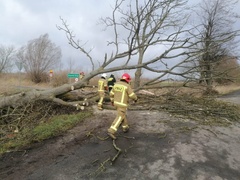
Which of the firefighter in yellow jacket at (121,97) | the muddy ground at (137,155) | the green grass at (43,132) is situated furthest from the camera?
the firefighter in yellow jacket at (121,97)

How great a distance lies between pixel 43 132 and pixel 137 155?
7.73ft

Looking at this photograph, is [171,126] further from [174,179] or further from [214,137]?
[174,179]

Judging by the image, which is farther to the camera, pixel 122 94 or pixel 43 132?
pixel 43 132

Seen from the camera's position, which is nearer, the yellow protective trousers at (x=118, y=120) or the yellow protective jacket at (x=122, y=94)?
the yellow protective trousers at (x=118, y=120)

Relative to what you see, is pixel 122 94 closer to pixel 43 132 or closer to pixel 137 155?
pixel 137 155

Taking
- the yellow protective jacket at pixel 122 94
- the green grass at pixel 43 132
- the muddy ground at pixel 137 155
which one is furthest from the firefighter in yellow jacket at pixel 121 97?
the green grass at pixel 43 132

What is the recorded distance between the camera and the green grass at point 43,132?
16.7 feet

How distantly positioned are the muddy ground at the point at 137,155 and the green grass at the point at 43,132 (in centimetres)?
21

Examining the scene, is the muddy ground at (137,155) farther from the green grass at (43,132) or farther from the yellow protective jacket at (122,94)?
the yellow protective jacket at (122,94)

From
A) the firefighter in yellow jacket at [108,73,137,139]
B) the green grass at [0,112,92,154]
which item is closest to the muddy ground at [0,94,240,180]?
the green grass at [0,112,92,154]

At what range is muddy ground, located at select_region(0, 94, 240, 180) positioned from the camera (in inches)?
156

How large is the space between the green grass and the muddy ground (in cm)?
21

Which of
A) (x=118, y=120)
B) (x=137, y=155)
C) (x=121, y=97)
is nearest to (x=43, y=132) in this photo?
(x=118, y=120)

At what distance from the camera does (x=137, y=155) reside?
14.9 feet
